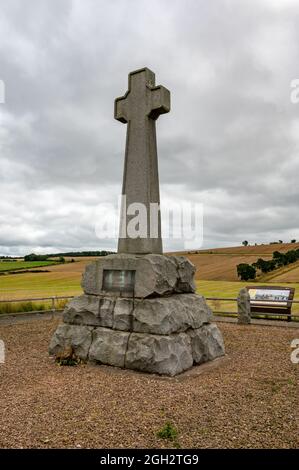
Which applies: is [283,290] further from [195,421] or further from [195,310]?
[195,421]

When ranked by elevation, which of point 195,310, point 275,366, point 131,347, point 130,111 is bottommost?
point 275,366

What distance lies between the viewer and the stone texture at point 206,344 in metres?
8.39

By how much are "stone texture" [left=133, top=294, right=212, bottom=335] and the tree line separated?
2519 centimetres

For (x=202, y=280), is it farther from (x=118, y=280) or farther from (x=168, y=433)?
(x=168, y=433)

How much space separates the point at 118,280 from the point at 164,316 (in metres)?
1.47

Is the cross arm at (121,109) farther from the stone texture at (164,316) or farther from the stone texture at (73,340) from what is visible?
the stone texture at (73,340)

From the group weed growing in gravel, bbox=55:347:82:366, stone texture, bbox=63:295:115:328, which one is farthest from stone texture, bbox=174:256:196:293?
weed growing in gravel, bbox=55:347:82:366

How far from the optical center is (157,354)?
738 cm

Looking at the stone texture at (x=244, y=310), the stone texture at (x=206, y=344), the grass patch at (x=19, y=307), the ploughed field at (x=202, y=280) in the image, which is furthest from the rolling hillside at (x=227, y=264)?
the stone texture at (x=206, y=344)

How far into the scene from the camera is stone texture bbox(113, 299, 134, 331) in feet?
26.3

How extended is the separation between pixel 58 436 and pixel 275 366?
5199mm

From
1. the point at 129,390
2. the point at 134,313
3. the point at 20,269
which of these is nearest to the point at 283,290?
the point at 134,313

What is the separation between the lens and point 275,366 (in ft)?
26.6

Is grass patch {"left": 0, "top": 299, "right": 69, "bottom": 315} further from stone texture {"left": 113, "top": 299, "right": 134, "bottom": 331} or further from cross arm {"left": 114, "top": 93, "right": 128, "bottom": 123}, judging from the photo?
cross arm {"left": 114, "top": 93, "right": 128, "bottom": 123}
